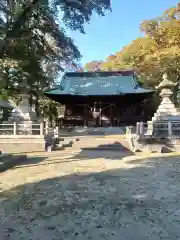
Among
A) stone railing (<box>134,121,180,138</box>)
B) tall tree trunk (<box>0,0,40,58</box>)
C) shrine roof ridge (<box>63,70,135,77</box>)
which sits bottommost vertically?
stone railing (<box>134,121,180,138</box>)

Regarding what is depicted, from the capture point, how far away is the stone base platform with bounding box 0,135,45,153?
16.5 m

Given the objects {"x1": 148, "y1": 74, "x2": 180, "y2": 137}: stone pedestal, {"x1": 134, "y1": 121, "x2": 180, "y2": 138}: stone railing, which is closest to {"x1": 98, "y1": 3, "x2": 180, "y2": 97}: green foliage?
{"x1": 148, "y1": 74, "x2": 180, "y2": 137}: stone pedestal

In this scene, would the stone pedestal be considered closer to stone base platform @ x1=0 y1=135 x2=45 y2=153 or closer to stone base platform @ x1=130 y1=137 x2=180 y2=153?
stone base platform @ x1=130 y1=137 x2=180 y2=153

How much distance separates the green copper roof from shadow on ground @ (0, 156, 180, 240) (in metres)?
19.8

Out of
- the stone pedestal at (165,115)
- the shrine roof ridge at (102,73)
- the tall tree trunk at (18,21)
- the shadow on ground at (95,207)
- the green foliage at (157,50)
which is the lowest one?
the shadow on ground at (95,207)

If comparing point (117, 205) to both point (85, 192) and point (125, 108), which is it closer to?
point (85, 192)

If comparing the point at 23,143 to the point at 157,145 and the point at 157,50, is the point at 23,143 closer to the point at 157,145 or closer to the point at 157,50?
the point at 157,145

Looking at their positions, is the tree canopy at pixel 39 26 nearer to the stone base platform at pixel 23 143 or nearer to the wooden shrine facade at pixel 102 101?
the stone base platform at pixel 23 143

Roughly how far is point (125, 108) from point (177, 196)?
2410 centimetres

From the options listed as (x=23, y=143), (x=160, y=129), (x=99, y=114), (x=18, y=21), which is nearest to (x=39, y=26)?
(x=18, y=21)

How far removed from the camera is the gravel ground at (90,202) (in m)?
4.98

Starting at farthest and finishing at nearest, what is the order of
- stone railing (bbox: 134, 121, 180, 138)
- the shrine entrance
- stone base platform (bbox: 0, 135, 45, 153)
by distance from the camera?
the shrine entrance → stone railing (bbox: 134, 121, 180, 138) → stone base platform (bbox: 0, 135, 45, 153)

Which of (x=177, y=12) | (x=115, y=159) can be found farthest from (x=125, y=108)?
(x=115, y=159)

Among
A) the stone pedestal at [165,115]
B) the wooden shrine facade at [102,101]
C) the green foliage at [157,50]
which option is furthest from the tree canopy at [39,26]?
the green foliage at [157,50]
